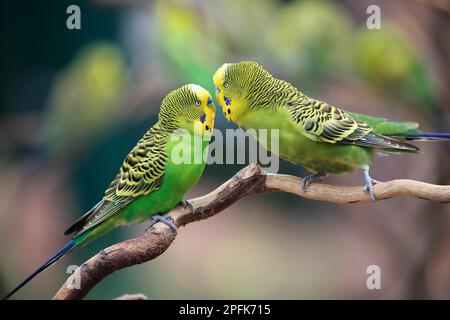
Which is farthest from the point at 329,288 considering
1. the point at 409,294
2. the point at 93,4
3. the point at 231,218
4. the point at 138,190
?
the point at 93,4

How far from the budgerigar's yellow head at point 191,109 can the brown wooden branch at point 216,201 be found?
0.61 ft

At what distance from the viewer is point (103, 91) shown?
2580 millimetres

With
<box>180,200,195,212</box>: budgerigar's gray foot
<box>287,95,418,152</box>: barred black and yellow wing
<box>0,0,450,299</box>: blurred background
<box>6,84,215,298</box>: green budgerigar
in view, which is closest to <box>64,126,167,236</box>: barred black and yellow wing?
<box>6,84,215,298</box>: green budgerigar

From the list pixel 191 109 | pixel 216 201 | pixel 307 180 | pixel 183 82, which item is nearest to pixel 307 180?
pixel 307 180

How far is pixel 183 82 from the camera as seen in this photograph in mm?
2400

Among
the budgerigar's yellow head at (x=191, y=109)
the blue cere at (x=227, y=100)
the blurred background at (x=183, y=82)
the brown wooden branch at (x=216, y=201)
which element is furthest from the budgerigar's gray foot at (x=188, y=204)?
the blurred background at (x=183, y=82)

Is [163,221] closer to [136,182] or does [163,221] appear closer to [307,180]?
[136,182]

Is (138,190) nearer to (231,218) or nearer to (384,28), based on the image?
(231,218)

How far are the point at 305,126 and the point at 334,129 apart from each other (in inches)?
3.7

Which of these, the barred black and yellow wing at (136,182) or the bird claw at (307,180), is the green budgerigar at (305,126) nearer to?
the bird claw at (307,180)

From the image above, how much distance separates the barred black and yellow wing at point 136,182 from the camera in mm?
1629

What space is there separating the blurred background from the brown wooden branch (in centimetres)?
73

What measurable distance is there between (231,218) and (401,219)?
0.85m

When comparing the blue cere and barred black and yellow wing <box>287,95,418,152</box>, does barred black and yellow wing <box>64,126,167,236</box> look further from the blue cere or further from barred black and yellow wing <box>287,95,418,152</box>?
barred black and yellow wing <box>287,95,418,152</box>
